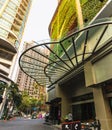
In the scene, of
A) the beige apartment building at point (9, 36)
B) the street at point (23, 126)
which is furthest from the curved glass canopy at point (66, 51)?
the beige apartment building at point (9, 36)

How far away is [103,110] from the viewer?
11430 mm

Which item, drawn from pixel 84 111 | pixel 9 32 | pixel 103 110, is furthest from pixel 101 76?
pixel 9 32

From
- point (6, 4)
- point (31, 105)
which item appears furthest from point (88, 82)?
point (31, 105)

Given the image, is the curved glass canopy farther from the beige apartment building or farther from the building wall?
the beige apartment building

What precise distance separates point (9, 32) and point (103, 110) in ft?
138

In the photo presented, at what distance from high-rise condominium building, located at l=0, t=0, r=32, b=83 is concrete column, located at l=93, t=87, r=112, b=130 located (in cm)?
3640

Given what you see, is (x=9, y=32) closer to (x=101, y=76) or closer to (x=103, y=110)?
(x=101, y=76)

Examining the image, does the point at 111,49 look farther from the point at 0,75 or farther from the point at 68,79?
the point at 0,75

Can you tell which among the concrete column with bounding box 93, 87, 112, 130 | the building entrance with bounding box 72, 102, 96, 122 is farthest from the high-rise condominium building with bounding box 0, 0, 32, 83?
the concrete column with bounding box 93, 87, 112, 130

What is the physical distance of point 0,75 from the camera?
4319 cm

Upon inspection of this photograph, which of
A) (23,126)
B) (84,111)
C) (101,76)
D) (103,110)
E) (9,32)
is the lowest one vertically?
(23,126)

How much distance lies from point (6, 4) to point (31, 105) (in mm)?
54662

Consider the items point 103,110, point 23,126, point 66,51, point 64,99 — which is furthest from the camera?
point 64,99

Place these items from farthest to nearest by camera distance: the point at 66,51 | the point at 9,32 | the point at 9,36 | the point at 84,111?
the point at 9,36 → the point at 9,32 → the point at 84,111 → the point at 66,51
